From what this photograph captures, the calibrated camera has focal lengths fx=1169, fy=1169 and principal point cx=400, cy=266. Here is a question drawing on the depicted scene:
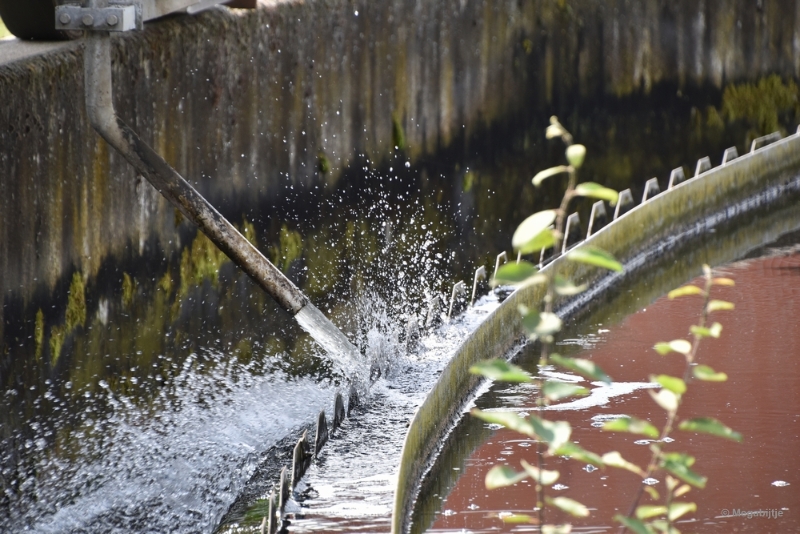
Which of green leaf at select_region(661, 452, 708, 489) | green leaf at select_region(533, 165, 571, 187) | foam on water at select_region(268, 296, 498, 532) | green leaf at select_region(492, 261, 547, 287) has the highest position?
green leaf at select_region(533, 165, 571, 187)

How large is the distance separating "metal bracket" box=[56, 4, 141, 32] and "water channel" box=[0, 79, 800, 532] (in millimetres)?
952

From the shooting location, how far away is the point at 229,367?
17.7 ft

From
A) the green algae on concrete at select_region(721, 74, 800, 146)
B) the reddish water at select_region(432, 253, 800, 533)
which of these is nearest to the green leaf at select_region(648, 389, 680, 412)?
the reddish water at select_region(432, 253, 800, 533)

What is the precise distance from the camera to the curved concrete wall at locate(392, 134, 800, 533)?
14.6ft

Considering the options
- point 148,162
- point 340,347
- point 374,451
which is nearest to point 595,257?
point 374,451

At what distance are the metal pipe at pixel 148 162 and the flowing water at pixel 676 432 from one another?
1142 mm

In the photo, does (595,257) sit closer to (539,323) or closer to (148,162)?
(539,323)

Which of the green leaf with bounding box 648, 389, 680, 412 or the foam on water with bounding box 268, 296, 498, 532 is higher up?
the green leaf with bounding box 648, 389, 680, 412

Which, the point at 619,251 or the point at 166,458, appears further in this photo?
the point at 619,251

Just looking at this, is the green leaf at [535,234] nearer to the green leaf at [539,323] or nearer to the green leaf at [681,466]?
the green leaf at [539,323]

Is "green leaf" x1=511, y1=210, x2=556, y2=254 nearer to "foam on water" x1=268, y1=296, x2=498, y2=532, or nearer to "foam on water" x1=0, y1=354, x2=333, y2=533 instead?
"foam on water" x1=268, y1=296, x2=498, y2=532

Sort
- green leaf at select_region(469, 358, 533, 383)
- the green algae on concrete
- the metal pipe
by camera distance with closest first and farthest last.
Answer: green leaf at select_region(469, 358, 533, 383)
the metal pipe
the green algae on concrete

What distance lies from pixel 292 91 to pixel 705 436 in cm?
275

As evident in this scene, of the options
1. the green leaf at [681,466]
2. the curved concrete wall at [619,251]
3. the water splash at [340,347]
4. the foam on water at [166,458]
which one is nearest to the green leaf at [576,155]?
the green leaf at [681,466]
